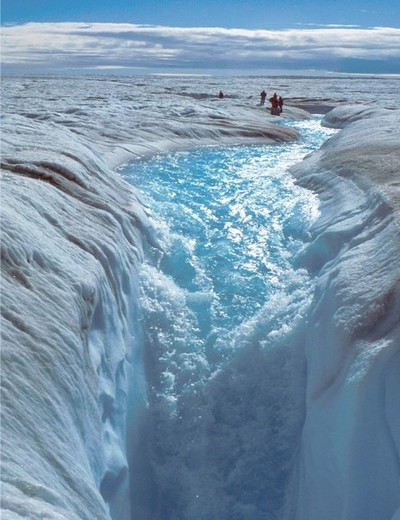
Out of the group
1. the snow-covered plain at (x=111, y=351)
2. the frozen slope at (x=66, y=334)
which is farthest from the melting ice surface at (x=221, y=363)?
the frozen slope at (x=66, y=334)

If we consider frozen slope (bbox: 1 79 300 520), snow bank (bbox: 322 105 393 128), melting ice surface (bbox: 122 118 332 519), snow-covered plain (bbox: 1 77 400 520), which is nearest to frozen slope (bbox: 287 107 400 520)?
snow-covered plain (bbox: 1 77 400 520)

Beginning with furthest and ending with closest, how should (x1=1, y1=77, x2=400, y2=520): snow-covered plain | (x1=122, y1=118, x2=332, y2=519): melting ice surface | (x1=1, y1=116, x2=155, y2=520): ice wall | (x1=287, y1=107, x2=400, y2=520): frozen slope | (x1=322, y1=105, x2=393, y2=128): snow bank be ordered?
(x1=322, y1=105, x2=393, y2=128): snow bank → (x1=122, y1=118, x2=332, y2=519): melting ice surface → (x1=287, y1=107, x2=400, y2=520): frozen slope → (x1=1, y1=77, x2=400, y2=520): snow-covered plain → (x1=1, y1=116, x2=155, y2=520): ice wall

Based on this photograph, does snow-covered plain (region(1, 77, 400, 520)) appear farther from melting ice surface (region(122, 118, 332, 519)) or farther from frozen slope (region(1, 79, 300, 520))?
melting ice surface (region(122, 118, 332, 519))

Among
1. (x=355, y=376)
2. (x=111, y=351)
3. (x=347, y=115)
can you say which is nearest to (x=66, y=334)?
(x=111, y=351)

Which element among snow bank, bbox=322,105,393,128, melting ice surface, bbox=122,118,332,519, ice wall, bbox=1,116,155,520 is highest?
snow bank, bbox=322,105,393,128

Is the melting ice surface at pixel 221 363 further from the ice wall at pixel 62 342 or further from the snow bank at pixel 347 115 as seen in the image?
the snow bank at pixel 347 115

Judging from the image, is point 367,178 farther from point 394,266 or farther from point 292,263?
point 394,266

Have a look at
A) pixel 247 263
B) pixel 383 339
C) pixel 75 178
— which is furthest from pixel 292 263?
pixel 383 339
